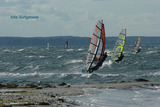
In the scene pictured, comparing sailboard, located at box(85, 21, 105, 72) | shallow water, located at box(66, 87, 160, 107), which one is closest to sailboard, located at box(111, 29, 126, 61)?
sailboard, located at box(85, 21, 105, 72)

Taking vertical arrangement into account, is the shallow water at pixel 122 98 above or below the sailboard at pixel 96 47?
below

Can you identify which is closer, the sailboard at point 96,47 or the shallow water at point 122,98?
the shallow water at point 122,98

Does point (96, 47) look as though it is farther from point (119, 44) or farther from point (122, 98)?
point (119, 44)

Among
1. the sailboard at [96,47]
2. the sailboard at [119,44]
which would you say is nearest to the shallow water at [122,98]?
the sailboard at [96,47]

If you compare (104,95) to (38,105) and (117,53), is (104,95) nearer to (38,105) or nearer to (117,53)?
(38,105)

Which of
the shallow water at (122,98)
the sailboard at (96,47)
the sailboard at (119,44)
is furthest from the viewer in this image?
the sailboard at (119,44)

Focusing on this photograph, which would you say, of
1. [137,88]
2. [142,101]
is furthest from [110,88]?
[142,101]

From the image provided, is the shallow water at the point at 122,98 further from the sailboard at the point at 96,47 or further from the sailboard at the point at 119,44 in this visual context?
the sailboard at the point at 119,44

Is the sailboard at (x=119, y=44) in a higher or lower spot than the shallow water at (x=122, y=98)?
higher

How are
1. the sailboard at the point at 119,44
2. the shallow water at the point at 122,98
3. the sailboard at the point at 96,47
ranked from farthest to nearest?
the sailboard at the point at 119,44
the sailboard at the point at 96,47
the shallow water at the point at 122,98

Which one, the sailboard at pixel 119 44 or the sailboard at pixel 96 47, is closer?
the sailboard at pixel 96 47

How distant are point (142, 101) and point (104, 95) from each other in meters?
2.55

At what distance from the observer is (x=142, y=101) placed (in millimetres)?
17844

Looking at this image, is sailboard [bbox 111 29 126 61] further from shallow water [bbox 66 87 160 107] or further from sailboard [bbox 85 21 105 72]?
shallow water [bbox 66 87 160 107]
